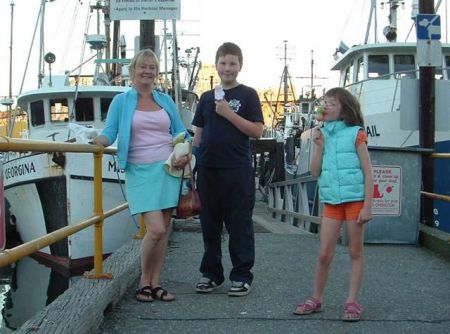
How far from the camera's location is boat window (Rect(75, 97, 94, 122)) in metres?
13.5

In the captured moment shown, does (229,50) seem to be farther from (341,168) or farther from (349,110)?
(341,168)

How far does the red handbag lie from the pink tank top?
0.23 meters

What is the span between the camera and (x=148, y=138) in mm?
4367

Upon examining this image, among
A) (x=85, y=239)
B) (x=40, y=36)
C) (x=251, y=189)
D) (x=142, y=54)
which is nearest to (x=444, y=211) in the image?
(x=85, y=239)

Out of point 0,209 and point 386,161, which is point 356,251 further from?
point 386,161

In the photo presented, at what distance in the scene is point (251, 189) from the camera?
4.75 meters

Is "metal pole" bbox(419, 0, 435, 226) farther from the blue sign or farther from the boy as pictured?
the boy

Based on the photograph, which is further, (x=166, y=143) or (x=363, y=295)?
(x=363, y=295)

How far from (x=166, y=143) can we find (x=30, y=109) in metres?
10.5

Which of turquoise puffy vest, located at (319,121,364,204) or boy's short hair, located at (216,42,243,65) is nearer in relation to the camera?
turquoise puffy vest, located at (319,121,364,204)

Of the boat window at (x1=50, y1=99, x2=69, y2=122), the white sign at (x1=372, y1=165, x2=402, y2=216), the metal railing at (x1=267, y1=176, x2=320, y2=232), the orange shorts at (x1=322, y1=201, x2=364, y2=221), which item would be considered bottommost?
the metal railing at (x1=267, y1=176, x2=320, y2=232)

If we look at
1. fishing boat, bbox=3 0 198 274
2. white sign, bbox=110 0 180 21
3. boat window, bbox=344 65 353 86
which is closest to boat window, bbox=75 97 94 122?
fishing boat, bbox=3 0 198 274

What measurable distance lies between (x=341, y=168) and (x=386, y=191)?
3.79 meters

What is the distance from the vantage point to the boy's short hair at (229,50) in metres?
4.63
